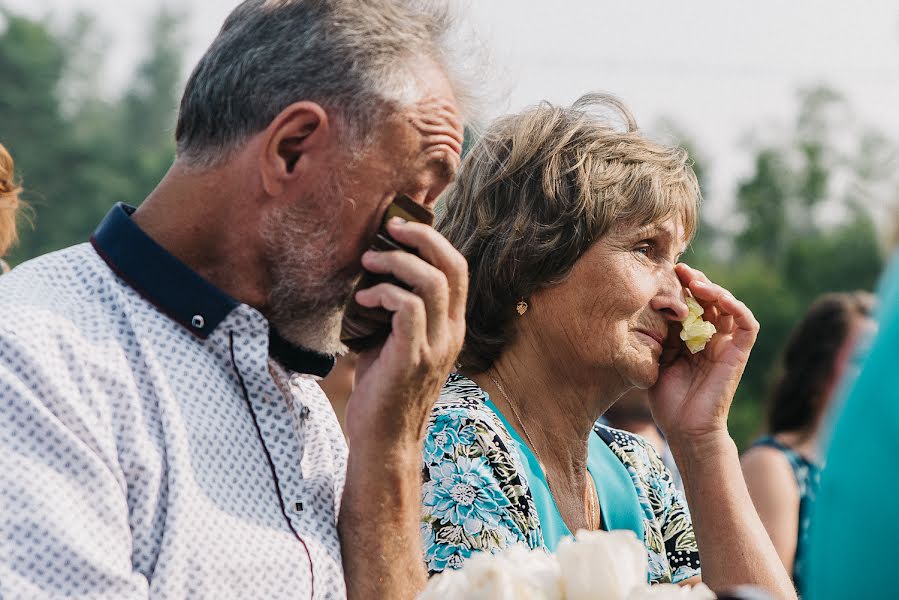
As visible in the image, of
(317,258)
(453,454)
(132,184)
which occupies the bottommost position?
(132,184)

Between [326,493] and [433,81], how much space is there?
973 mm

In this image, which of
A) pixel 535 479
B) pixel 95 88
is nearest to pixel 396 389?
pixel 535 479

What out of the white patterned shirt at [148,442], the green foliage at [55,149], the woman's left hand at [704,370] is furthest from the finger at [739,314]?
the green foliage at [55,149]

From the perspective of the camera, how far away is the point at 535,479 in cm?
314

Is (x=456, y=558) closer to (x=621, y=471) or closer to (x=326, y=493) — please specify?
(x=326, y=493)

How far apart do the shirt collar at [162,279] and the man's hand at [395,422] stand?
32 centimetres

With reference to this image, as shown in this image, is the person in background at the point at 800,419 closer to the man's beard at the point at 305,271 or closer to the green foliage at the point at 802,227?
the man's beard at the point at 305,271

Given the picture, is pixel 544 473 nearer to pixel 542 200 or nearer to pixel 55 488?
pixel 542 200

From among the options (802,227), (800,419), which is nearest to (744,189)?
(802,227)

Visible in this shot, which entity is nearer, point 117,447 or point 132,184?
point 117,447

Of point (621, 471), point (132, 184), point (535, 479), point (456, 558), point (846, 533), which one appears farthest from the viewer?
point (132, 184)

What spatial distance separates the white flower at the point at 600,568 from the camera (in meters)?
1.75

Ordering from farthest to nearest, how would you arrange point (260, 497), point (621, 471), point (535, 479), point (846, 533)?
point (621, 471) < point (535, 479) < point (260, 497) < point (846, 533)

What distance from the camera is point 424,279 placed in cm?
243
